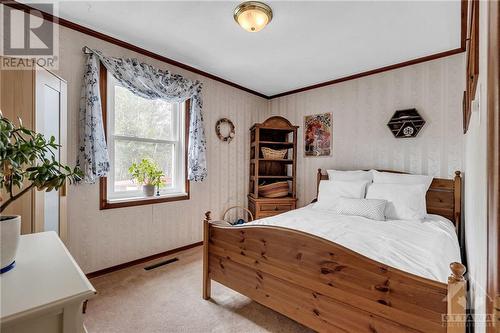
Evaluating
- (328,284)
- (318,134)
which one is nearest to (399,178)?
(318,134)

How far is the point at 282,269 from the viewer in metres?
1.61

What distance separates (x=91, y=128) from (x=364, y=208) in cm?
278

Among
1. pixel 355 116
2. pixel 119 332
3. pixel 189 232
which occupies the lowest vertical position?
pixel 119 332

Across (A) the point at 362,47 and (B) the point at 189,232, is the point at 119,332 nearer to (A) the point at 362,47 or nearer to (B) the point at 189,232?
(B) the point at 189,232

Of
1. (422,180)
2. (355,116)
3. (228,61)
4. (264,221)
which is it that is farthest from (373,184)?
(228,61)

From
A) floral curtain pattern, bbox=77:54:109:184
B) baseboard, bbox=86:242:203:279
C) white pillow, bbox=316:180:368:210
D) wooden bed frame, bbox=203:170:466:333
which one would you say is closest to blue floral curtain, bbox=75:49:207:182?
floral curtain pattern, bbox=77:54:109:184

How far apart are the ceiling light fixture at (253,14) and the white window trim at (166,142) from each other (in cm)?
153

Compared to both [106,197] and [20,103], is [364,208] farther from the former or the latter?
[20,103]

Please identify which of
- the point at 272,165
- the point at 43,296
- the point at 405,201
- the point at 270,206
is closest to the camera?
the point at 43,296

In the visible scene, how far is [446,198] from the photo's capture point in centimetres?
261

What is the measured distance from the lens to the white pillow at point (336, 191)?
274 centimetres

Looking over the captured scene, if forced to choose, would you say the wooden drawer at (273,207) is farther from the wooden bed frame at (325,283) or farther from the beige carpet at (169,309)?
the wooden bed frame at (325,283)

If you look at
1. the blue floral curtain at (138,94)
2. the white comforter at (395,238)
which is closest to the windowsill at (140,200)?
the blue floral curtain at (138,94)

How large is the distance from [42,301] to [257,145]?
128 inches
